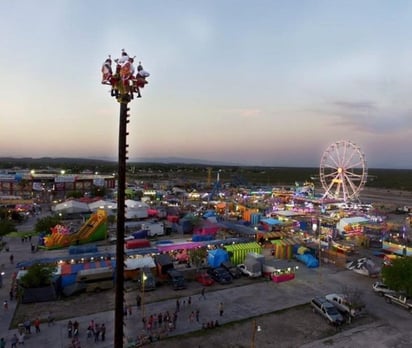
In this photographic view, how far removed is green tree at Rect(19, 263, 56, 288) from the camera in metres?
23.7

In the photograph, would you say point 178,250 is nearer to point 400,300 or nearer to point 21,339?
point 21,339

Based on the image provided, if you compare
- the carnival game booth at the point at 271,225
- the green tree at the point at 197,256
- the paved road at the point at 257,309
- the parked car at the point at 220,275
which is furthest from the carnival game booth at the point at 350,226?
the parked car at the point at 220,275

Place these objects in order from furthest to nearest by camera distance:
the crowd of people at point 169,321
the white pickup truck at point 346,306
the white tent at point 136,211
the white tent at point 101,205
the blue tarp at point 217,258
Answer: the white tent at point 101,205
the white tent at point 136,211
the blue tarp at point 217,258
the white pickup truck at point 346,306
the crowd of people at point 169,321

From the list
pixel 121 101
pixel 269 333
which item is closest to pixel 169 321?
pixel 269 333

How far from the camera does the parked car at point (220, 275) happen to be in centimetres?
2771

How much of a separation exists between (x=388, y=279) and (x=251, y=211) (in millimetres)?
32252

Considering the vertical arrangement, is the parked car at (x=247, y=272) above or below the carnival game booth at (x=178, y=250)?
below

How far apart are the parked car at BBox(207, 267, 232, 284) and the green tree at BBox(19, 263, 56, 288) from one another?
40.8 ft

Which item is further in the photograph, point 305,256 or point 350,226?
point 350,226

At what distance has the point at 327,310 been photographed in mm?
21234

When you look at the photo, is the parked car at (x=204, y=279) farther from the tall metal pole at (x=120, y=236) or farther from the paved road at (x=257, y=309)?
the tall metal pole at (x=120, y=236)

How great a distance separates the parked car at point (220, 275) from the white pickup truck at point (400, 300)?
1154cm

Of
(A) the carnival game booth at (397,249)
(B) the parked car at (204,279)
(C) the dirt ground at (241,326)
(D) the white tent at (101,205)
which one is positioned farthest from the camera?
(D) the white tent at (101,205)

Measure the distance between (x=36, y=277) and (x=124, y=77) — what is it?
21.7 metres
